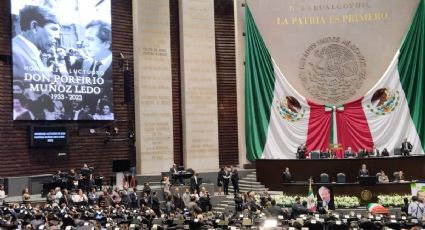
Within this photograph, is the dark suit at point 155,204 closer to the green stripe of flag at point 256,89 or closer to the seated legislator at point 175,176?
the seated legislator at point 175,176

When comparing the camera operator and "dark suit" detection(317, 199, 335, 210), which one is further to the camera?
the camera operator

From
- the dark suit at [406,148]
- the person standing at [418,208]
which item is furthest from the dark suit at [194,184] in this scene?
the person standing at [418,208]

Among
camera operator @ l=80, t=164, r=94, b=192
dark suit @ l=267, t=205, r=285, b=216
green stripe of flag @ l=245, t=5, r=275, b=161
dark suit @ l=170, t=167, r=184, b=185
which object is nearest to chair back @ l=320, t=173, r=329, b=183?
green stripe of flag @ l=245, t=5, r=275, b=161

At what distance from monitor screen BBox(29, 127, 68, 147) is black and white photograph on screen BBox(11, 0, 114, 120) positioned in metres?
0.55

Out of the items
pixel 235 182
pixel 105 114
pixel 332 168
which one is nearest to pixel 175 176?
pixel 235 182

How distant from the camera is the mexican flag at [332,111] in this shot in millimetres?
28625

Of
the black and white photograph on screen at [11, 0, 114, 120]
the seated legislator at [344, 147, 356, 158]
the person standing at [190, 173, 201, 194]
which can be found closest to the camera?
the person standing at [190, 173, 201, 194]

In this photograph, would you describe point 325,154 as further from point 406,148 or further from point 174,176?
point 174,176

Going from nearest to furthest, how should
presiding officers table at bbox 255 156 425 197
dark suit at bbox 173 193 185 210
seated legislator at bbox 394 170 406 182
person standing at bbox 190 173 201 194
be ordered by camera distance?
dark suit at bbox 173 193 185 210 → presiding officers table at bbox 255 156 425 197 → seated legislator at bbox 394 170 406 182 → person standing at bbox 190 173 201 194

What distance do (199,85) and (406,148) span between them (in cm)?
1123

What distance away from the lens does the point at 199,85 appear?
31.7 metres

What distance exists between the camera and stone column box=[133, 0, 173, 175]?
29812mm

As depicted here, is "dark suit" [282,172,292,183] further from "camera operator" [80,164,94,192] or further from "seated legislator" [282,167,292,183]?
"camera operator" [80,164,94,192]

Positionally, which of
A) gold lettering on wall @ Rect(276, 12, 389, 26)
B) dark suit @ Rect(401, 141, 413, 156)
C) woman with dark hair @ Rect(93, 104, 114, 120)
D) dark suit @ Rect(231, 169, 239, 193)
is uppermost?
gold lettering on wall @ Rect(276, 12, 389, 26)
